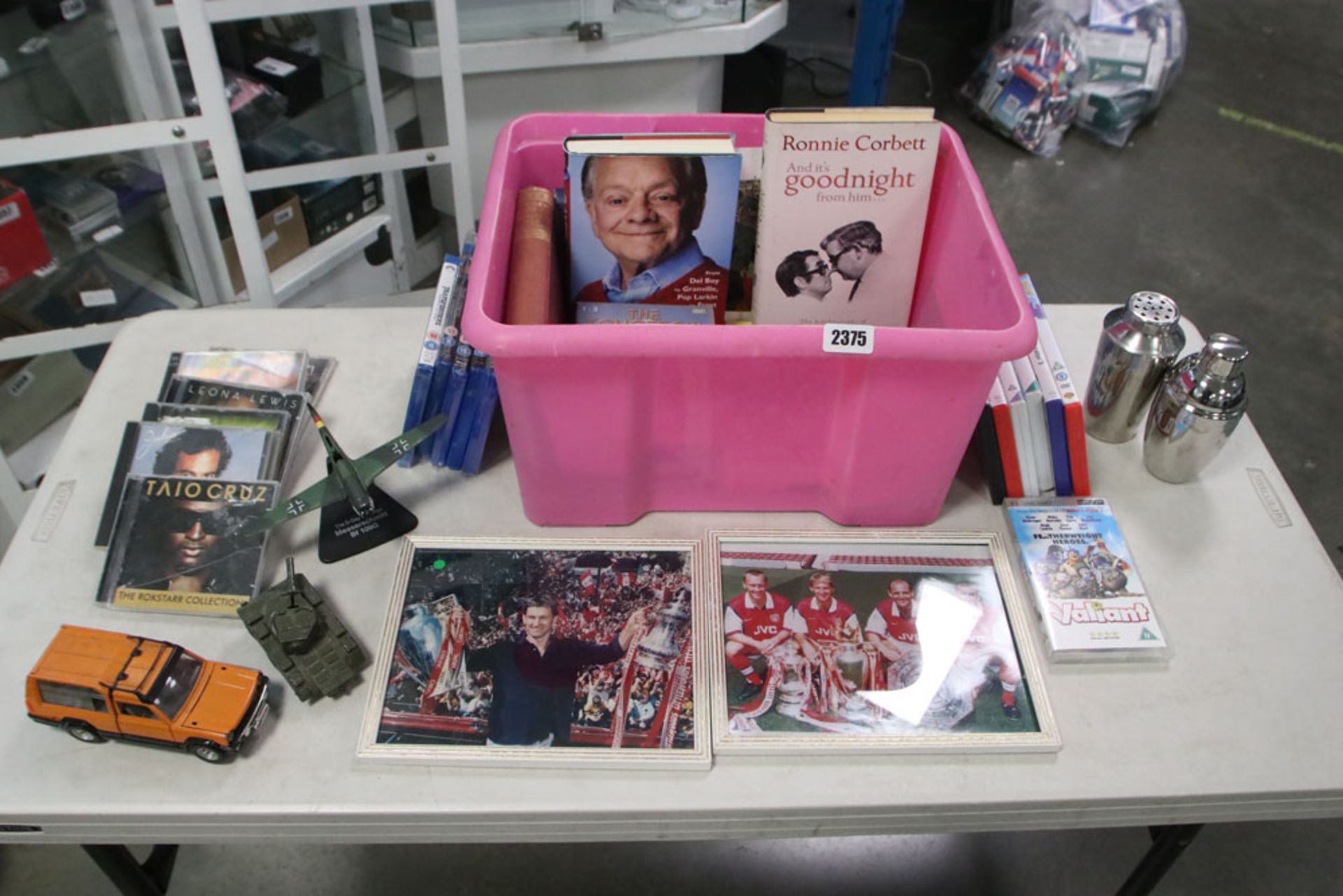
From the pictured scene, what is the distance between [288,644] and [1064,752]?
2.12 ft

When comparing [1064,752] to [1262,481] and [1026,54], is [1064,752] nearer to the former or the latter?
[1262,481]

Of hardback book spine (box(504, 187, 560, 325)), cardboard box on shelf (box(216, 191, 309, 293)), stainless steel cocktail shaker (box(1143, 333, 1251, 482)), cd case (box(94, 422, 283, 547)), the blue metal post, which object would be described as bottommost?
cardboard box on shelf (box(216, 191, 309, 293))

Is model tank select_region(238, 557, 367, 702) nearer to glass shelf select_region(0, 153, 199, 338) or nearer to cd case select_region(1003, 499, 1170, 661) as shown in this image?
cd case select_region(1003, 499, 1170, 661)

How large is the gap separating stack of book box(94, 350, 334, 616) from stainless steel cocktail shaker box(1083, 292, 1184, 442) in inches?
32.5

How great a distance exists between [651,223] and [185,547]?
A: 0.52 metres

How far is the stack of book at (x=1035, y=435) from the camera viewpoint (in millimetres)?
1021

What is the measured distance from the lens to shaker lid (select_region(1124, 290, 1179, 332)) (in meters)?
1.02

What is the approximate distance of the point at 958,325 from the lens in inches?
39.0

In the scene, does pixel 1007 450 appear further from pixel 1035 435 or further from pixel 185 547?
pixel 185 547

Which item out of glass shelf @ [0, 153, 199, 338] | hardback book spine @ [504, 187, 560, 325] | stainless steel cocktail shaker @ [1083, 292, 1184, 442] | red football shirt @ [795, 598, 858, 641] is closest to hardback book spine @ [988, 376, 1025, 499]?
stainless steel cocktail shaker @ [1083, 292, 1184, 442]

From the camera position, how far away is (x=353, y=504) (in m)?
0.99

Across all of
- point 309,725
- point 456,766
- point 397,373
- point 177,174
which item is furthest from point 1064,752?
point 177,174

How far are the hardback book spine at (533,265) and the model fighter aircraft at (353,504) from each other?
156 mm

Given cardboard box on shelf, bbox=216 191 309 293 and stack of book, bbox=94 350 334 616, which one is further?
cardboard box on shelf, bbox=216 191 309 293
